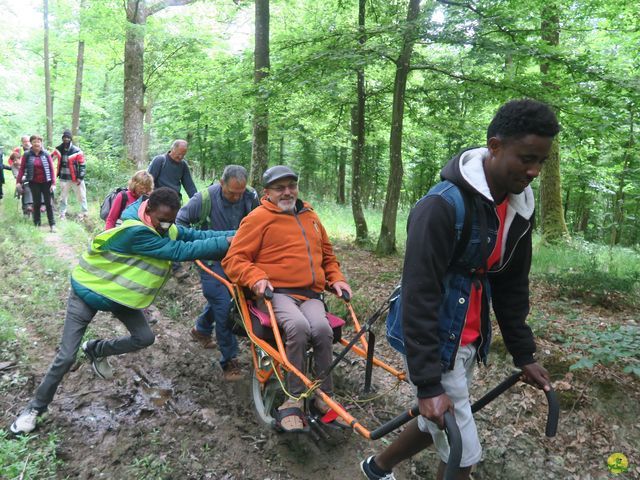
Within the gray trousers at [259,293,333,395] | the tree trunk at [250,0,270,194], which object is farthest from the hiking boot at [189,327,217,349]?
the tree trunk at [250,0,270,194]

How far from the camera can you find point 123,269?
411 centimetres

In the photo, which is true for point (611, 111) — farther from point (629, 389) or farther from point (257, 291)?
point (257, 291)

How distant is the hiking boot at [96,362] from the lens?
4.58m

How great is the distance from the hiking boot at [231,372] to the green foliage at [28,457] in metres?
1.89

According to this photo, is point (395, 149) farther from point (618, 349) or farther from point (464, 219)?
point (464, 219)

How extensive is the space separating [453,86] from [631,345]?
5621 mm

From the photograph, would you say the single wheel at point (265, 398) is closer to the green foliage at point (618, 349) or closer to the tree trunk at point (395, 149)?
the green foliage at point (618, 349)

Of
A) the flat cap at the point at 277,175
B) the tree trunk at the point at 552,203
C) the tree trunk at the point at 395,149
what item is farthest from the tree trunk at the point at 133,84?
Answer: the tree trunk at the point at 552,203

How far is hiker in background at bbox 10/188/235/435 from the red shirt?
2610 millimetres

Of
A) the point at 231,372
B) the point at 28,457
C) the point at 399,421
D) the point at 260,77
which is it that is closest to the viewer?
the point at 399,421

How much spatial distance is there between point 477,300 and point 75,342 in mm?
3592

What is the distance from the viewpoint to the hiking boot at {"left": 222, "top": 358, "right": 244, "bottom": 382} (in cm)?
528

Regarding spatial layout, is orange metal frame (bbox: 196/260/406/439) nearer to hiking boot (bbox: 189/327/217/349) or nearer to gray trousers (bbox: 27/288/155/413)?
gray trousers (bbox: 27/288/155/413)

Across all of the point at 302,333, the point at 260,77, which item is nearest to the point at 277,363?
the point at 302,333
